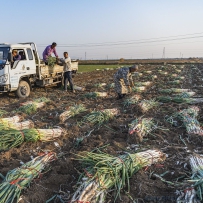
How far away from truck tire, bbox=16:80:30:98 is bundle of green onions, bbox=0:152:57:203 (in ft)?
20.6

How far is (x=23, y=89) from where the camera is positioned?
982 centimetres

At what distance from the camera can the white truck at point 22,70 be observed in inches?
350

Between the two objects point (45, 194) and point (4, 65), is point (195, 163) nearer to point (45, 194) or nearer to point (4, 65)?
point (45, 194)

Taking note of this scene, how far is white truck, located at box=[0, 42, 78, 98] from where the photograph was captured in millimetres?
8883

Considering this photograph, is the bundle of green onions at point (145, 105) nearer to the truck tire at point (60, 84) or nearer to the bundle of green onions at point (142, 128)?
the bundle of green onions at point (142, 128)

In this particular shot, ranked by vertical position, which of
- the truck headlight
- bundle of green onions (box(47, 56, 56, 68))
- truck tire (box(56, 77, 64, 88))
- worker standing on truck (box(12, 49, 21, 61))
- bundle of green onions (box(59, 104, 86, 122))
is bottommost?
truck tire (box(56, 77, 64, 88))

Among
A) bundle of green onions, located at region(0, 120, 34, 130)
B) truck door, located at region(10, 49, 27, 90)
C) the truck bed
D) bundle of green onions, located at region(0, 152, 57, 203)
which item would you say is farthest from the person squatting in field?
bundle of green onions, located at region(0, 152, 57, 203)

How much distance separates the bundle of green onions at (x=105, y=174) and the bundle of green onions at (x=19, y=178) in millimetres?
603

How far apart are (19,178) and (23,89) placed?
7.10 m

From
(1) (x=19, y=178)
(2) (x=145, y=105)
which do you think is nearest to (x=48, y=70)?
(2) (x=145, y=105)

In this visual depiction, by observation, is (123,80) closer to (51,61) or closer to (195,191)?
(51,61)

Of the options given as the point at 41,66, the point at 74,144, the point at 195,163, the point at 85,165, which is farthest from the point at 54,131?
the point at 41,66

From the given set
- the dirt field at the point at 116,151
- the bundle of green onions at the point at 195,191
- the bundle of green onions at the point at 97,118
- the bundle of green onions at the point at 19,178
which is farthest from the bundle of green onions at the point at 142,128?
the bundle of green onions at the point at 19,178

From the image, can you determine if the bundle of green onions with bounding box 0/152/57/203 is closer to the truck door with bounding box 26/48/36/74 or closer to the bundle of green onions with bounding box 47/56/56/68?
the truck door with bounding box 26/48/36/74
